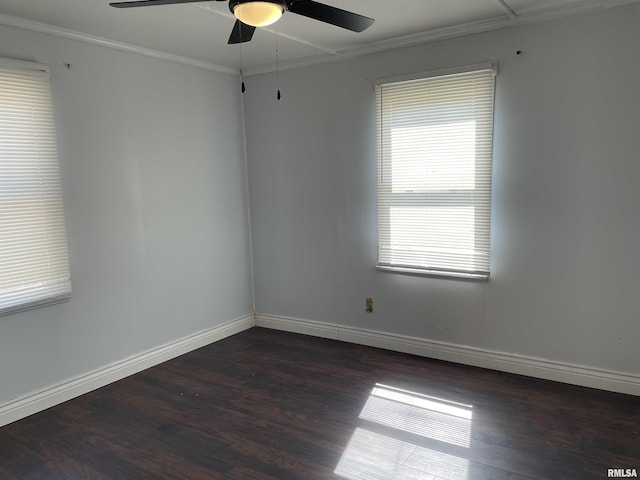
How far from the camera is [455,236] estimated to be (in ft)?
11.5

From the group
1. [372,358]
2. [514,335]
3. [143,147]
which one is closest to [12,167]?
[143,147]

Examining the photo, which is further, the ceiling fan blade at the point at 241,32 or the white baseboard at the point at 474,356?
the white baseboard at the point at 474,356

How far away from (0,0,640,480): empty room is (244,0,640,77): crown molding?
14mm

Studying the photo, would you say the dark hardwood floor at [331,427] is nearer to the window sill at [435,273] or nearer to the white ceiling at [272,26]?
the window sill at [435,273]

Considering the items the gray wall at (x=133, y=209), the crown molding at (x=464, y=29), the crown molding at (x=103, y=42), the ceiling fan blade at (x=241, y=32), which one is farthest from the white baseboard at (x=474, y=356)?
the ceiling fan blade at (x=241, y=32)

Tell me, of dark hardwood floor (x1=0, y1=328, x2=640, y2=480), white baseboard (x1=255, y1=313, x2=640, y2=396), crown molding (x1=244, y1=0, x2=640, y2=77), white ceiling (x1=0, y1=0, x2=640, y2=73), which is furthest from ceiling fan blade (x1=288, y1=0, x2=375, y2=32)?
white baseboard (x1=255, y1=313, x2=640, y2=396)

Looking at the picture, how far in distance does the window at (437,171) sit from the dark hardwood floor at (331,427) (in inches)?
34.6

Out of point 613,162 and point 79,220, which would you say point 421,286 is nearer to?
point 613,162

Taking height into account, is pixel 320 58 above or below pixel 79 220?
above

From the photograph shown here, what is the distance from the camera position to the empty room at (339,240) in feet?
8.73

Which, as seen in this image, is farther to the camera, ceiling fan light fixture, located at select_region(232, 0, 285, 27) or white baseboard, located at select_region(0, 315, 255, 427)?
white baseboard, located at select_region(0, 315, 255, 427)

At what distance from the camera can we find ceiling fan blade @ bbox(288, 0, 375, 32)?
81.2 inches

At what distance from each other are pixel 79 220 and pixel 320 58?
232cm

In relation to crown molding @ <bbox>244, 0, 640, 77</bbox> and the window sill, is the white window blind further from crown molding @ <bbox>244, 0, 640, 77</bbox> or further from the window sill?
the window sill
